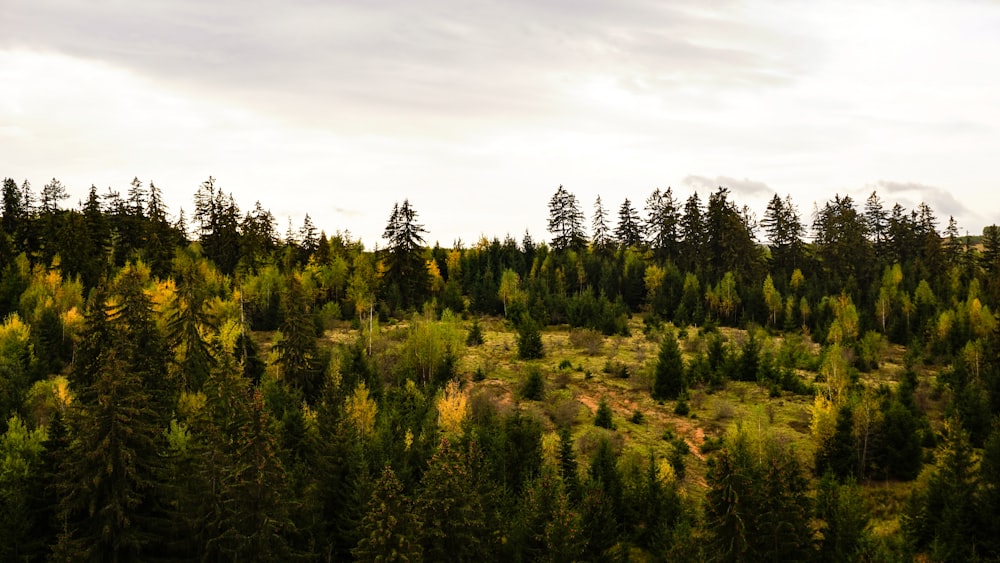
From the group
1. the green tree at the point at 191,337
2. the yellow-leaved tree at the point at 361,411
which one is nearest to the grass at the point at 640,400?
the yellow-leaved tree at the point at 361,411

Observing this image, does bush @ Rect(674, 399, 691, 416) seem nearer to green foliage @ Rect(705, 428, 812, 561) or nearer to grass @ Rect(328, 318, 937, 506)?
grass @ Rect(328, 318, 937, 506)

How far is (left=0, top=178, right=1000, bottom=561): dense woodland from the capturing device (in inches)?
1172

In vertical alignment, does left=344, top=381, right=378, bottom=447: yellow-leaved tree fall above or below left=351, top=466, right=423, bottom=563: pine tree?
above

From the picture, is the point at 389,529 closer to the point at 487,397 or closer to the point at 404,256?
the point at 487,397

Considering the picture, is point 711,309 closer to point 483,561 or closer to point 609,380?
point 609,380

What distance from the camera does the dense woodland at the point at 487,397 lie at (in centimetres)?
2977

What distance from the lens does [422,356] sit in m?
56.3

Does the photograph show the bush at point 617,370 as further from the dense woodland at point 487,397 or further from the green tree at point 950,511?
the green tree at point 950,511

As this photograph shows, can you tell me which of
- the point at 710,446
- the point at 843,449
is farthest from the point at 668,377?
the point at 843,449

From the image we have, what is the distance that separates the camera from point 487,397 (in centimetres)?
5172

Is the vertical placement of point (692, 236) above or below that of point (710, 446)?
above

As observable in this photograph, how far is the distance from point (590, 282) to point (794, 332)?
1156 inches

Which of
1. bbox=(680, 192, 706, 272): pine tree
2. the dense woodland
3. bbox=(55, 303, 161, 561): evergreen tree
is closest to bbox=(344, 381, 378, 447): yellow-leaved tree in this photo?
the dense woodland

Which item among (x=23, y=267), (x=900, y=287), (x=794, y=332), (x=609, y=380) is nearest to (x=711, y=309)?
(x=794, y=332)
